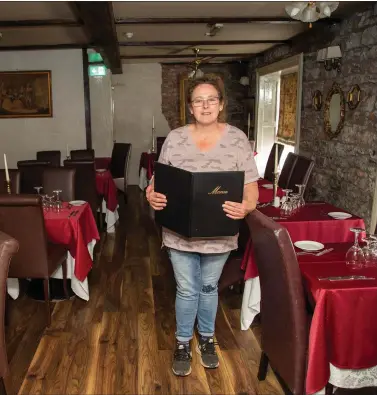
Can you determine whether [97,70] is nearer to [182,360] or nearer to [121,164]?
[121,164]

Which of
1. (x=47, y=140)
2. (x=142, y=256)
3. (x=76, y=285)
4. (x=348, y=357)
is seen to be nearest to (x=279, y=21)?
(x=142, y=256)

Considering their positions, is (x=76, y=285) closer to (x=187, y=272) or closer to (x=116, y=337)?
(x=116, y=337)

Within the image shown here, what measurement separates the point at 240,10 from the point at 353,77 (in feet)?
4.05

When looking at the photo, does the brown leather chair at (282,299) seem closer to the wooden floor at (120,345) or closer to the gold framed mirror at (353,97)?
the wooden floor at (120,345)

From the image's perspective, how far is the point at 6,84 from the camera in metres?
6.82

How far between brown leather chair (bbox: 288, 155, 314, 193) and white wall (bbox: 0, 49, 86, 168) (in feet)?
13.3

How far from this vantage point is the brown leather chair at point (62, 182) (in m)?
3.71

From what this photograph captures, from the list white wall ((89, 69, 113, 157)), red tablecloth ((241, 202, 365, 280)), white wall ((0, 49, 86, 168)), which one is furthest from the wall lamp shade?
red tablecloth ((241, 202, 365, 280))

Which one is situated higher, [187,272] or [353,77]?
[353,77]

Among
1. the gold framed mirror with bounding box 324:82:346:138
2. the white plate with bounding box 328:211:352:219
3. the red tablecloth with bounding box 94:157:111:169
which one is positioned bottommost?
the red tablecloth with bounding box 94:157:111:169

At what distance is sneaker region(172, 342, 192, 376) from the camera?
7.45 feet

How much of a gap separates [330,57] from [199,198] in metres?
3.17
